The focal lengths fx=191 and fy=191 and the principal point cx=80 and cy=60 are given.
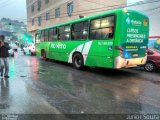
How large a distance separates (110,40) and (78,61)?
3313 mm

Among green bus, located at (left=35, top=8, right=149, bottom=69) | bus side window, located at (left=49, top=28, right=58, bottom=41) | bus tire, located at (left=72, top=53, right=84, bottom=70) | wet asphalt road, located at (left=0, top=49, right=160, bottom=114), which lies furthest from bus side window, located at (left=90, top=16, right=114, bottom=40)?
bus side window, located at (left=49, top=28, right=58, bottom=41)

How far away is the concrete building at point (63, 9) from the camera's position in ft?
86.9

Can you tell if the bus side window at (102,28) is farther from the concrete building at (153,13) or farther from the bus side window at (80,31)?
the concrete building at (153,13)

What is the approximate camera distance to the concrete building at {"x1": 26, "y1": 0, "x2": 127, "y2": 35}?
1043 inches

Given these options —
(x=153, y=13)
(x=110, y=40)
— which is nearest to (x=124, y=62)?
(x=110, y=40)

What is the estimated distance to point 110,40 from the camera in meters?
9.00

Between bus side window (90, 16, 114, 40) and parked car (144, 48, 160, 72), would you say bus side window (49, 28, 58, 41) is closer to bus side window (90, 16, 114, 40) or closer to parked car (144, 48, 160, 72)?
bus side window (90, 16, 114, 40)

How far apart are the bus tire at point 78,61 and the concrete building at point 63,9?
1351cm

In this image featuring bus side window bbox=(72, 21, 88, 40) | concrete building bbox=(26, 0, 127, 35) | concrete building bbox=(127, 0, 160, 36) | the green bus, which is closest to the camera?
the green bus

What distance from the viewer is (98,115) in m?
4.46

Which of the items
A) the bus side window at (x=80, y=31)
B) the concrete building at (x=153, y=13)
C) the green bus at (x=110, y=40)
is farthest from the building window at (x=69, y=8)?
the bus side window at (x=80, y=31)

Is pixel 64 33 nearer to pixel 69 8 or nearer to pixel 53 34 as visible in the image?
pixel 53 34

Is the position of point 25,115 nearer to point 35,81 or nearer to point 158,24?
point 35,81

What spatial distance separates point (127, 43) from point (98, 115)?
5.22m
